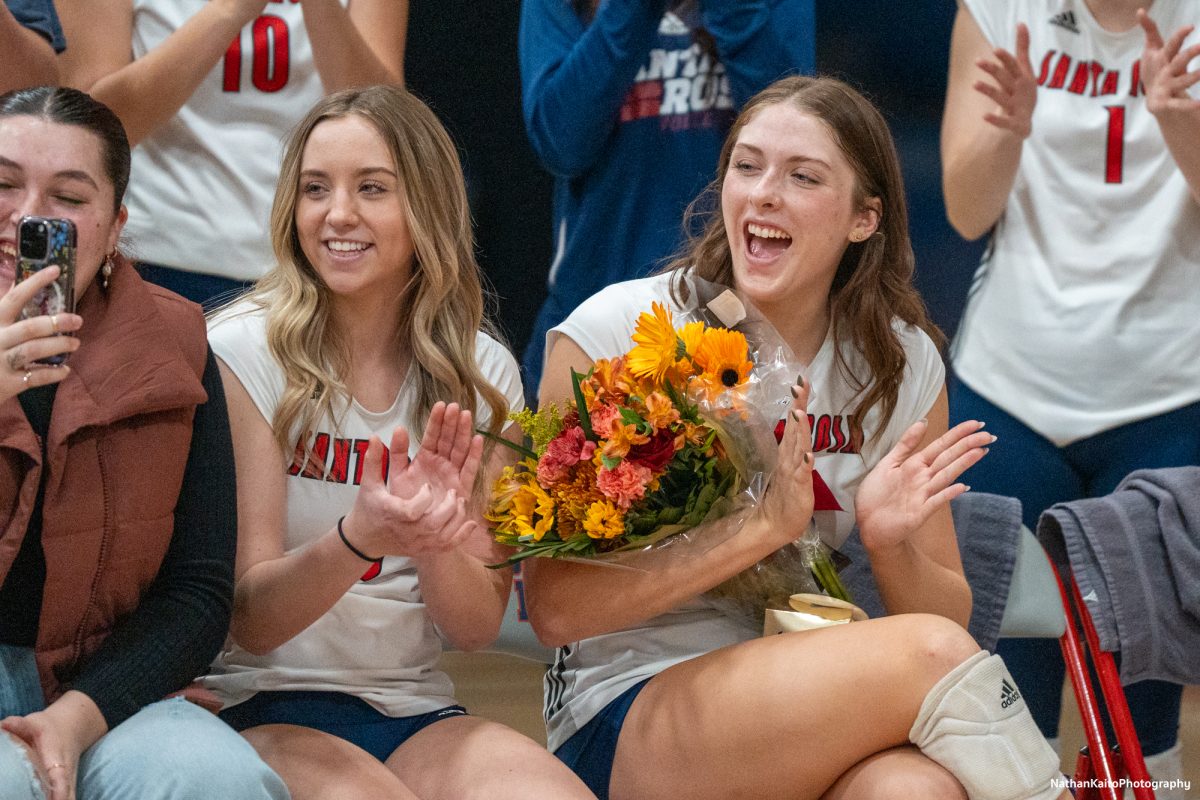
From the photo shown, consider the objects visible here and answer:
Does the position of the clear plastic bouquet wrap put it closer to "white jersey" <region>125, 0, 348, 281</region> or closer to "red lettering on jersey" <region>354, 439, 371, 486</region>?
"red lettering on jersey" <region>354, 439, 371, 486</region>

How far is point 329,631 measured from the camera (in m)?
2.34

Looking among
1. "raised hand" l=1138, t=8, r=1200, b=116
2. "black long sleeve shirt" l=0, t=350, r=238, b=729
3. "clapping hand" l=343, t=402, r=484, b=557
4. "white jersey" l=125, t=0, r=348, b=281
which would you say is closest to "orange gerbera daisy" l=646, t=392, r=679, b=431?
"clapping hand" l=343, t=402, r=484, b=557

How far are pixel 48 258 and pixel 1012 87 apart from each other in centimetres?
208

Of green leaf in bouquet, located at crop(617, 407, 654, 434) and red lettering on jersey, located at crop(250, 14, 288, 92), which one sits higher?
red lettering on jersey, located at crop(250, 14, 288, 92)

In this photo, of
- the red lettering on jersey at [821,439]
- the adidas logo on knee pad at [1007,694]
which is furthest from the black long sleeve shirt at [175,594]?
the adidas logo on knee pad at [1007,694]

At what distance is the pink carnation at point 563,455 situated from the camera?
7.13 ft

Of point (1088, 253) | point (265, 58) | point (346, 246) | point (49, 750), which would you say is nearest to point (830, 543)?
point (346, 246)

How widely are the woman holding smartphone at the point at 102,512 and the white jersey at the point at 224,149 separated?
0.73m

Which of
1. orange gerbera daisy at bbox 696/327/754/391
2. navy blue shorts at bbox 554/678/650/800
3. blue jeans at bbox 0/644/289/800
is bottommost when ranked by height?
navy blue shorts at bbox 554/678/650/800

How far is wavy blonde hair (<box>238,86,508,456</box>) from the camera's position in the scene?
2486 millimetres

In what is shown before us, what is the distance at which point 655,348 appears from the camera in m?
2.21

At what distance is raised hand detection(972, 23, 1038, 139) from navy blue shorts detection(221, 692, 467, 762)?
1805 millimetres

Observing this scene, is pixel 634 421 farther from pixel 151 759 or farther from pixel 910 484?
pixel 151 759

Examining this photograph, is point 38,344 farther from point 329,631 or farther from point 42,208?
point 329,631
